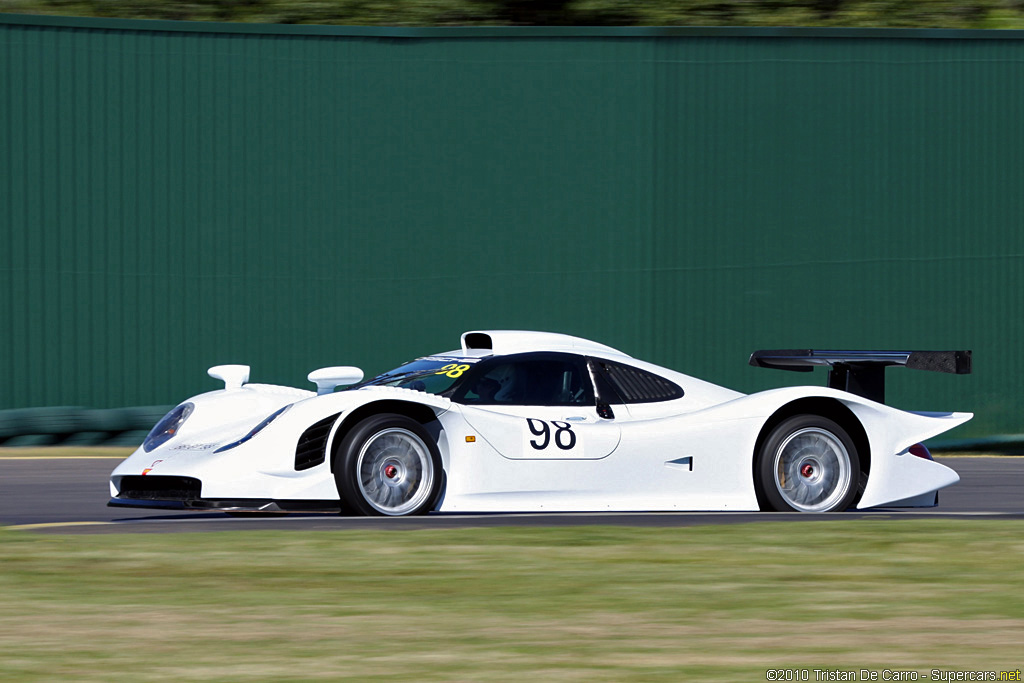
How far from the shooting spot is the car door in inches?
336

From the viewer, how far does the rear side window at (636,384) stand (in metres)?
9.05

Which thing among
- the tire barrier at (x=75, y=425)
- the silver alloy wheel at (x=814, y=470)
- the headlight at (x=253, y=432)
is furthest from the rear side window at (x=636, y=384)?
the tire barrier at (x=75, y=425)

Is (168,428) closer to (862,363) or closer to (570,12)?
(862,363)

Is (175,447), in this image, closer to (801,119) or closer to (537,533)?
(537,533)

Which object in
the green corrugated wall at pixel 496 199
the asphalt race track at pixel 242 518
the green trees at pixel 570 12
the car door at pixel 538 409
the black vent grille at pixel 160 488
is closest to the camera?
the black vent grille at pixel 160 488

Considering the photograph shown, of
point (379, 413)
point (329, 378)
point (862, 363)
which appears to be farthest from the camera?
point (862, 363)

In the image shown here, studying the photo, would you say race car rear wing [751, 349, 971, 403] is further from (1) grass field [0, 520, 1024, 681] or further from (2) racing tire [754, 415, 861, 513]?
(1) grass field [0, 520, 1024, 681]

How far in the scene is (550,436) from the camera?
8.57 meters

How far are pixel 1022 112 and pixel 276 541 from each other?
41.1 ft

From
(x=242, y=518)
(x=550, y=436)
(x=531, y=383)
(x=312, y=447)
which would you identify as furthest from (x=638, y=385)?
(x=242, y=518)

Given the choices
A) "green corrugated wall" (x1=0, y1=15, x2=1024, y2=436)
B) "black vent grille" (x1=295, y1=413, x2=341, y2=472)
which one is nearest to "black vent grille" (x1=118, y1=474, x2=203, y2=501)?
"black vent grille" (x1=295, y1=413, x2=341, y2=472)

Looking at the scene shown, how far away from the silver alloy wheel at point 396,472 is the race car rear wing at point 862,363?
8.12 ft

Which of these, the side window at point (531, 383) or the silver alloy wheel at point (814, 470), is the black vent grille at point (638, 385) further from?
the silver alloy wheel at point (814, 470)

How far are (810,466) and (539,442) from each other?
5.91 ft
